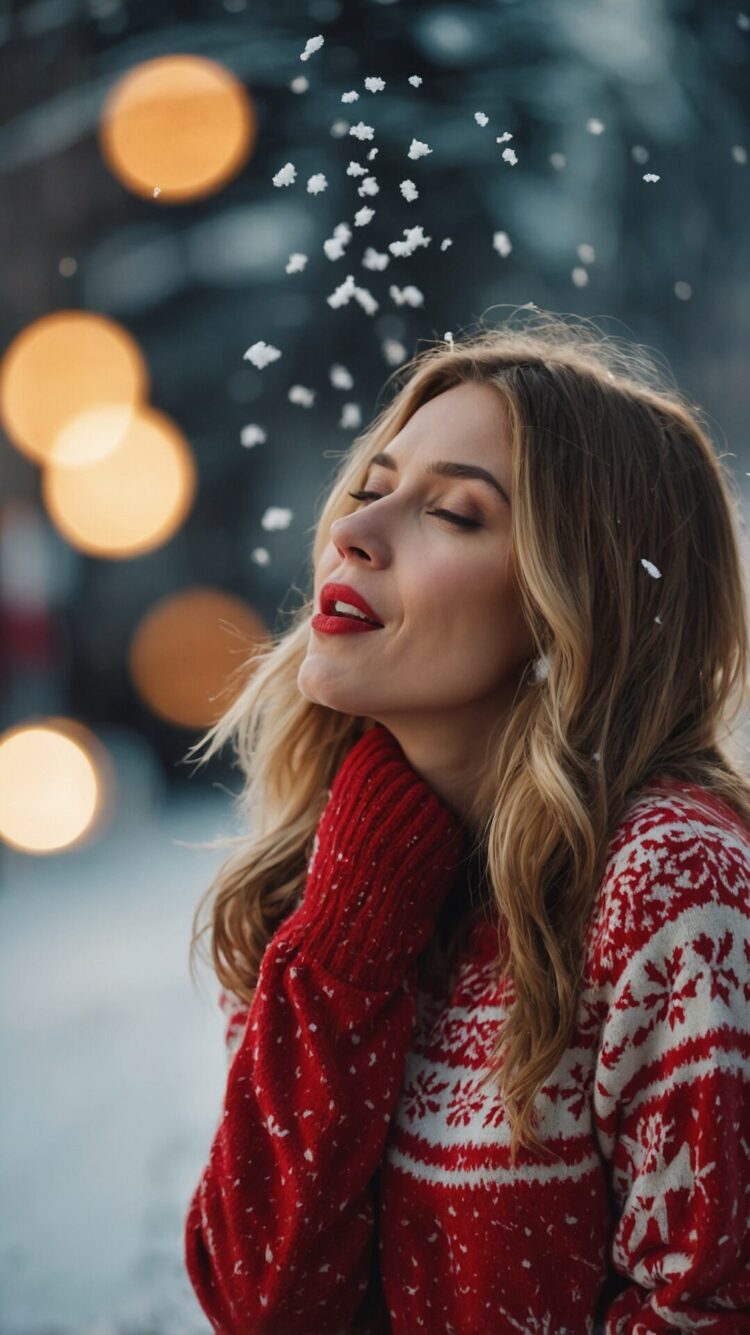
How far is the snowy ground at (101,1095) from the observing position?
187cm

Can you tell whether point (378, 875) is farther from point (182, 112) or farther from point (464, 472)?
point (182, 112)

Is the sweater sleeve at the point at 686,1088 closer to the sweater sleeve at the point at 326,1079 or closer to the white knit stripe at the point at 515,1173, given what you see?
the white knit stripe at the point at 515,1173

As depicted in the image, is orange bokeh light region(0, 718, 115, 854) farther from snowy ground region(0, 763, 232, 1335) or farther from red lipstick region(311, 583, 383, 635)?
red lipstick region(311, 583, 383, 635)

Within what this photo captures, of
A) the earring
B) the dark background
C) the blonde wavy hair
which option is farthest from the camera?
the dark background

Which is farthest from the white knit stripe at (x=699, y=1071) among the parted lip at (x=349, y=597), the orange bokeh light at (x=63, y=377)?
the orange bokeh light at (x=63, y=377)

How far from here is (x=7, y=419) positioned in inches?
153

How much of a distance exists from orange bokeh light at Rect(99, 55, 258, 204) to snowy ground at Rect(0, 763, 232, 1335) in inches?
52.3

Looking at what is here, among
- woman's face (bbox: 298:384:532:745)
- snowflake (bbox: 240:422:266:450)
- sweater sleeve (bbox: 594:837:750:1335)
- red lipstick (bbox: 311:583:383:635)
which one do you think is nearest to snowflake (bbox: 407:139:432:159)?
woman's face (bbox: 298:384:532:745)

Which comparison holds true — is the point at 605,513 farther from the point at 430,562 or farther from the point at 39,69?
the point at 39,69

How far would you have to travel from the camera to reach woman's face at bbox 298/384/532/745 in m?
1.06

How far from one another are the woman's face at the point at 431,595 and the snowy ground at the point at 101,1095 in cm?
59

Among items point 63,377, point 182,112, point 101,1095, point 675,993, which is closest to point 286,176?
point 182,112

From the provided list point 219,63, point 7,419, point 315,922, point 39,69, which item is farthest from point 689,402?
point 7,419

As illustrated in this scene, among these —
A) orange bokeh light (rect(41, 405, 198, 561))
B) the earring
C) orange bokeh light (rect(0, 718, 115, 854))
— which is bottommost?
orange bokeh light (rect(0, 718, 115, 854))
